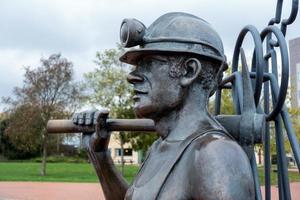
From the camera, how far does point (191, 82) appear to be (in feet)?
6.01

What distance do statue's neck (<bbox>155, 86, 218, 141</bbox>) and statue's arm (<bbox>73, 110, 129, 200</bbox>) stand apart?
0.40 meters

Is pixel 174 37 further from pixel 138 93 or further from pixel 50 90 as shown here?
pixel 50 90

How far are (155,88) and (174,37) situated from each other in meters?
0.19

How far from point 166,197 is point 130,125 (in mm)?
641

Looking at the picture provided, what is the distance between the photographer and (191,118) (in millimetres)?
1841

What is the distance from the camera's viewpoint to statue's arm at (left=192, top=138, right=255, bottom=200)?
1.57m

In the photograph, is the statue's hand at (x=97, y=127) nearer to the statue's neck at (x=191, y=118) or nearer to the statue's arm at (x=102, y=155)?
the statue's arm at (x=102, y=155)

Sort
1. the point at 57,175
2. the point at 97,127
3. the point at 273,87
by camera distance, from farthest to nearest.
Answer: the point at 57,175 → the point at 273,87 → the point at 97,127

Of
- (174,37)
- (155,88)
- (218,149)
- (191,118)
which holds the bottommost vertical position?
(218,149)

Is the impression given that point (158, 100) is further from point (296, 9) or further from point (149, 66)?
point (296, 9)

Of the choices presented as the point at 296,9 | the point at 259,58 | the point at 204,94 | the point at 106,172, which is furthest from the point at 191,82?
the point at 296,9

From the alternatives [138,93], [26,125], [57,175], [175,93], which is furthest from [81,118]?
[26,125]

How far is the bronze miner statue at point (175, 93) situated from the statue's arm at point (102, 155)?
28 cm

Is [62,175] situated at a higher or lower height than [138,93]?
lower
